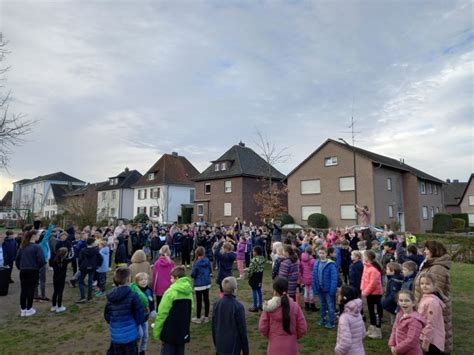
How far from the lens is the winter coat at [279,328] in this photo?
4.26 meters

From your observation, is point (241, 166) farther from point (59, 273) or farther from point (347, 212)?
point (59, 273)

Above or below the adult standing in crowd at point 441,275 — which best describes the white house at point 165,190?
above

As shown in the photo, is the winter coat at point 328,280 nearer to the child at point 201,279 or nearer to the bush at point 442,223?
the child at point 201,279

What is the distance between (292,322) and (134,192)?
53291 millimetres

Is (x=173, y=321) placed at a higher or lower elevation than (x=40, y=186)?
lower

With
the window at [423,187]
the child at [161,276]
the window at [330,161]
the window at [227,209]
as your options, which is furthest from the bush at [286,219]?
the child at [161,276]

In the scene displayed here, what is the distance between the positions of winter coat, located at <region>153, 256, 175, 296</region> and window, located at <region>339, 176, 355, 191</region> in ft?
95.3

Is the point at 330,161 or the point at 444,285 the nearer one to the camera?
the point at 444,285

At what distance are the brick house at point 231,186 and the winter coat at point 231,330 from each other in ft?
113

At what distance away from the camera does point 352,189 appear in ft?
110

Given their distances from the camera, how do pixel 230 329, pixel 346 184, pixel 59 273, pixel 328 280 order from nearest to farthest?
pixel 230 329
pixel 328 280
pixel 59 273
pixel 346 184

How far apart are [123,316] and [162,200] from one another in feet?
149

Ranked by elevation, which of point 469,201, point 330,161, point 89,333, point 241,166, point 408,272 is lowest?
point 89,333

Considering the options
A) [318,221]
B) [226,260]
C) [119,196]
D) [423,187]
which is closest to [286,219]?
[318,221]
